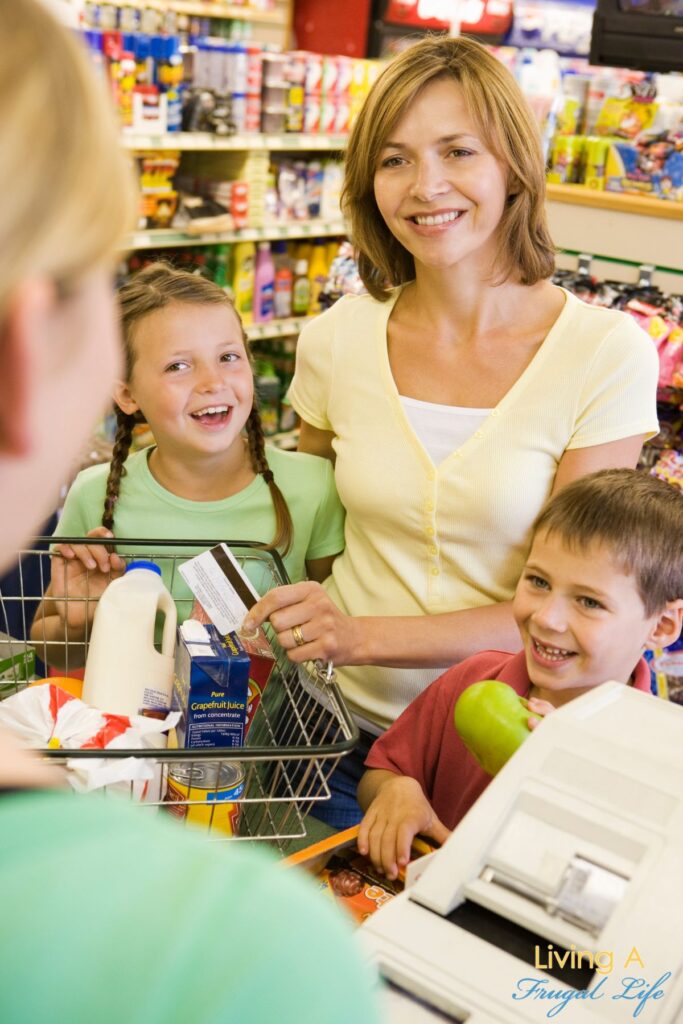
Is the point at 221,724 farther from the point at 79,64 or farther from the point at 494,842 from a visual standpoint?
the point at 79,64

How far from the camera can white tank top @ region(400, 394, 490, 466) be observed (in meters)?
1.88

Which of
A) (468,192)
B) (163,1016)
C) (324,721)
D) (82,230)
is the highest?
(82,230)

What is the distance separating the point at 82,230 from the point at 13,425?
3.2 inches

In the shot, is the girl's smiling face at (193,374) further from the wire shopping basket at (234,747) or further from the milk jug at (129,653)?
the milk jug at (129,653)

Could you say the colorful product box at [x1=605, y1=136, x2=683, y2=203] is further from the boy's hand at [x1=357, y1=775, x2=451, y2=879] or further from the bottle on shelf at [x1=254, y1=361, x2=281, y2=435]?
the bottle on shelf at [x1=254, y1=361, x2=281, y2=435]

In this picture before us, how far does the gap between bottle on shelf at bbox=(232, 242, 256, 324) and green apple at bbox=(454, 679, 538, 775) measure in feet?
14.5

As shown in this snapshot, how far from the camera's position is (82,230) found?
0.43 metres

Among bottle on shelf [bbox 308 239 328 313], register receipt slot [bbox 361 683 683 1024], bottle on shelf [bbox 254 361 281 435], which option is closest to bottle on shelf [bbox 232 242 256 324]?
bottle on shelf [bbox 254 361 281 435]

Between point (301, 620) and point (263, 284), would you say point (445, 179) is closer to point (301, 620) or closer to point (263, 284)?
point (301, 620)

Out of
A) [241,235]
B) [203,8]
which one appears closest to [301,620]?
[241,235]

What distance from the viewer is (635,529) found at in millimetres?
1516

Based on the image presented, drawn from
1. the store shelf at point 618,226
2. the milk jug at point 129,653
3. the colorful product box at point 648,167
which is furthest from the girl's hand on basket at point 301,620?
the colorful product box at point 648,167

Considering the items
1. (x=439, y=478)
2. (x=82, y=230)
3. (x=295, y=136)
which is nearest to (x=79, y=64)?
(x=82, y=230)

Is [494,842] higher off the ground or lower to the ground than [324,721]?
higher
